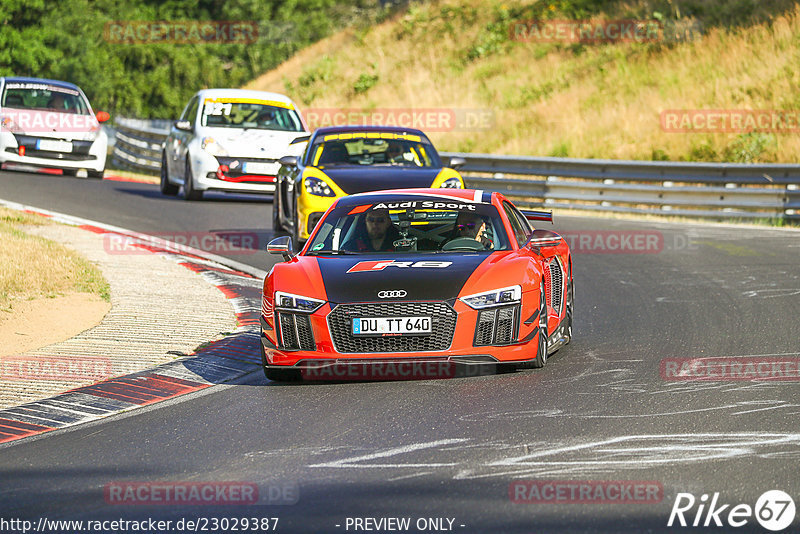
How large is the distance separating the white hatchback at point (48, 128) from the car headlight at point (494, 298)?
18830 millimetres

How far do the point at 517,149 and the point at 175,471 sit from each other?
2559cm

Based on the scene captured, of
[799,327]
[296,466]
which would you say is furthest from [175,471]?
[799,327]

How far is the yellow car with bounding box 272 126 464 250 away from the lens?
1467cm

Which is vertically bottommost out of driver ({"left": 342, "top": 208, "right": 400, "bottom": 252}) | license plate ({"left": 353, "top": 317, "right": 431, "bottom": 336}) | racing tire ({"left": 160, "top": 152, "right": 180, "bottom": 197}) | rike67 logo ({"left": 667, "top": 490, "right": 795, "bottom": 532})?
racing tire ({"left": 160, "top": 152, "right": 180, "bottom": 197})

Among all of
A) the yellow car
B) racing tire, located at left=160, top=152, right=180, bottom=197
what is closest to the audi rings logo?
the yellow car

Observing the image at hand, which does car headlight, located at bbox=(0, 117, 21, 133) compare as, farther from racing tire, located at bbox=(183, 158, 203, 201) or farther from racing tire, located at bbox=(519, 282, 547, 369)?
racing tire, located at bbox=(519, 282, 547, 369)

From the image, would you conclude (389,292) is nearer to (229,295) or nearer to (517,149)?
(229,295)

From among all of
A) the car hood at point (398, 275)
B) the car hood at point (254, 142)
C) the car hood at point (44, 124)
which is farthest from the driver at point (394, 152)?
the car hood at point (44, 124)

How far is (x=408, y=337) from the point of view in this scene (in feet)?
27.6

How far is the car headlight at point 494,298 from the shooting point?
8.50 m

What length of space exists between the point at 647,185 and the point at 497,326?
1470 centimetres

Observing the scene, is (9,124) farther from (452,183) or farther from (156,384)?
(156,384)

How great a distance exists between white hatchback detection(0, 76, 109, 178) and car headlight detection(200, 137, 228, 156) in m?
5.95

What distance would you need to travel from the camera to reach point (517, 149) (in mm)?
31469
